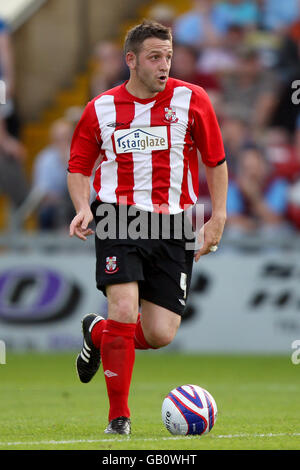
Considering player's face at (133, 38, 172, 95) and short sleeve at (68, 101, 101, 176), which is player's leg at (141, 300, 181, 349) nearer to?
short sleeve at (68, 101, 101, 176)

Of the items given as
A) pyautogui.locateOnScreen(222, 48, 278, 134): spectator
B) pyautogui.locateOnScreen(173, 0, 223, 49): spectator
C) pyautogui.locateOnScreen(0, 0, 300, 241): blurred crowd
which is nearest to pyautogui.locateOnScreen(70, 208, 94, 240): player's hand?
pyautogui.locateOnScreen(0, 0, 300, 241): blurred crowd

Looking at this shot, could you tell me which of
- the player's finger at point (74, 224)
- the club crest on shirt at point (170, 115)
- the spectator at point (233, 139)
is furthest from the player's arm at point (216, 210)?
the spectator at point (233, 139)

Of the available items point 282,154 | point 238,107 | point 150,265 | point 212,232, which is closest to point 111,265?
point 150,265

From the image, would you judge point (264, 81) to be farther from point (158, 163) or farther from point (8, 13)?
point (158, 163)

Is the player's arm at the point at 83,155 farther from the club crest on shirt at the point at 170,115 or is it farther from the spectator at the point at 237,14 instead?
the spectator at the point at 237,14

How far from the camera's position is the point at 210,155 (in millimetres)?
6379

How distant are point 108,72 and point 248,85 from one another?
2.15m

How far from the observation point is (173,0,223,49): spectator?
15.3m

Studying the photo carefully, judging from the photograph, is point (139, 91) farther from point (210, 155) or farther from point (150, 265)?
point (150, 265)

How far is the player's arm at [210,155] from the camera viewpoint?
6320 mm

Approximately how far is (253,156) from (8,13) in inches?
214

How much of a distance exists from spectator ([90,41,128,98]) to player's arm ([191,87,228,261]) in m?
7.88

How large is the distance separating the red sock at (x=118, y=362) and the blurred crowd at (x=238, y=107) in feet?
22.9

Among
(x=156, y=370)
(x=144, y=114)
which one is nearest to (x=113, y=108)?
(x=144, y=114)
